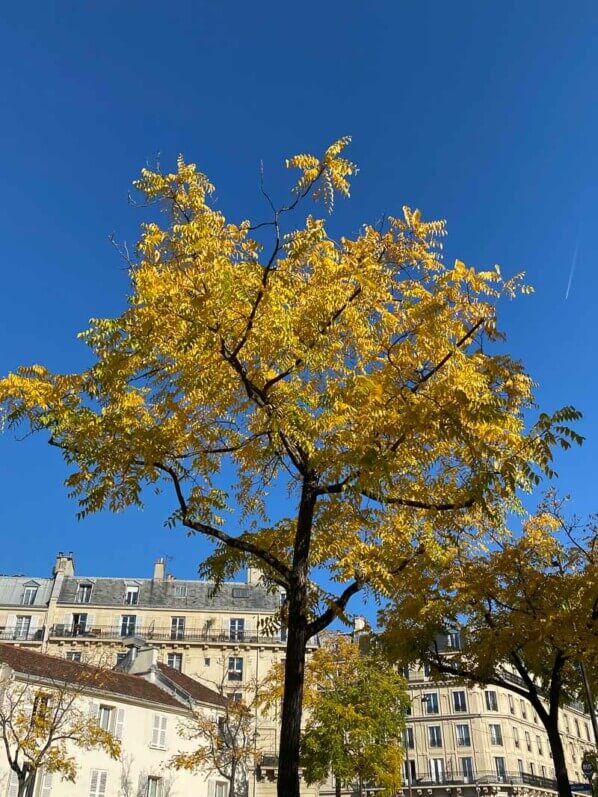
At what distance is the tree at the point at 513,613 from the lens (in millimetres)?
13406

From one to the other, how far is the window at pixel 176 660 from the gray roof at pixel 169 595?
3476mm

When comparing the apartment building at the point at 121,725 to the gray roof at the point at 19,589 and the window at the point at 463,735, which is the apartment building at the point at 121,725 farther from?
the window at the point at 463,735

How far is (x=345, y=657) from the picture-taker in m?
34.8

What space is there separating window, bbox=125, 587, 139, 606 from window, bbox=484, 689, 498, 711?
97.0ft

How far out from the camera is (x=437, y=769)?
181 ft

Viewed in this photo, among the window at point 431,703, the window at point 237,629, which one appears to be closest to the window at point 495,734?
the window at point 431,703

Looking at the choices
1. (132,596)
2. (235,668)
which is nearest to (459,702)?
(235,668)

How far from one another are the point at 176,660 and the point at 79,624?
8.12 m

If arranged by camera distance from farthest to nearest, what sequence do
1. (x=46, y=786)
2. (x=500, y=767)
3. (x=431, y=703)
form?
(x=431, y=703), (x=500, y=767), (x=46, y=786)

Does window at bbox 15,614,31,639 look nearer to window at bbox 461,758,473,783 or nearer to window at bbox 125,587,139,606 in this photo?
window at bbox 125,587,139,606

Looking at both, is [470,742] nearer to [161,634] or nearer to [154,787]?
[161,634]

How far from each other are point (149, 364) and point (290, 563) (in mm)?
3593

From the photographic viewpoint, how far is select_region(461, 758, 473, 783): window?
53500 mm

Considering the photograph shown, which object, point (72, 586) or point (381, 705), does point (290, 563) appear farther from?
point (72, 586)
